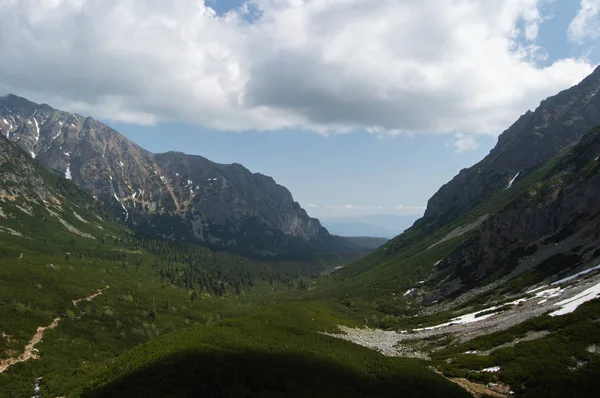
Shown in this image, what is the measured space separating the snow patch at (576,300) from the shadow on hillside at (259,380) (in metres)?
31.2

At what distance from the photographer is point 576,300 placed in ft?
216

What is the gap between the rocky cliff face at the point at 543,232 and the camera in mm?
111250

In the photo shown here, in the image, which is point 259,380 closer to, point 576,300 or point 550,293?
point 576,300

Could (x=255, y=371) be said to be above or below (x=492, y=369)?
above

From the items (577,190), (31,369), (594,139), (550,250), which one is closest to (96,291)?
(31,369)

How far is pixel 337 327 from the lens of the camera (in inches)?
3873

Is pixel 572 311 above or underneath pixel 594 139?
underneath

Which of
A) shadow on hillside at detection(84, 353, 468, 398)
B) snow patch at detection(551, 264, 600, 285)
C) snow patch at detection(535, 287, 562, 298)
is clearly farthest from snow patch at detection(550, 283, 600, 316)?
shadow on hillside at detection(84, 353, 468, 398)

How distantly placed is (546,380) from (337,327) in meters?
64.1

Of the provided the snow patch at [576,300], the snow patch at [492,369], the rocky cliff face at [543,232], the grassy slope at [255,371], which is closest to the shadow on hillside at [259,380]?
the grassy slope at [255,371]

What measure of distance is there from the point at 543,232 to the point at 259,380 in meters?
139

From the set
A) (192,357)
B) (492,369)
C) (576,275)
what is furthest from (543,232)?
(192,357)

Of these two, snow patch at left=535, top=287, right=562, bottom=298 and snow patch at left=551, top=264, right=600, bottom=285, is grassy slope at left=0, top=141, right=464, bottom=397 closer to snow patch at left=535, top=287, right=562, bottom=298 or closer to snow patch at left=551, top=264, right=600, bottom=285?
snow patch at left=535, top=287, right=562, bottom=298

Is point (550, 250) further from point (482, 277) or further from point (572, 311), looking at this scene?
point (572, 311)
